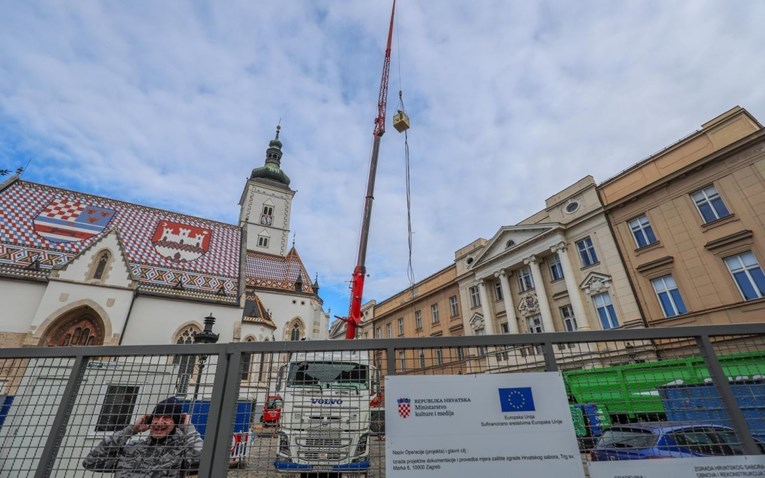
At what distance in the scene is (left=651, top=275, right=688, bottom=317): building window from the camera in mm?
15703

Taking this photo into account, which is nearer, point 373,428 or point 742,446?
point 742,446

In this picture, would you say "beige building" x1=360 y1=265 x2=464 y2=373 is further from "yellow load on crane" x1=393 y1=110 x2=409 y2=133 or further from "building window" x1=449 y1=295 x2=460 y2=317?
"yellow load on crane" x1=393 y1=110 x2=409 y2=133

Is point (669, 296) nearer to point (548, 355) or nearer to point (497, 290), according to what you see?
point (497, 290)

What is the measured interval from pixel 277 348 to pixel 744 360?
12.3 feet

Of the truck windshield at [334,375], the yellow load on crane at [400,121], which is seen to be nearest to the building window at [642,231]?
the yellow load on crane at [400,121]

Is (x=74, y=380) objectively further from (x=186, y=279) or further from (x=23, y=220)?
(x=23, y=220)

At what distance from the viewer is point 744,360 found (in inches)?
110

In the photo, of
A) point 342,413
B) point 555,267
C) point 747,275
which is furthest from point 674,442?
point 555,267

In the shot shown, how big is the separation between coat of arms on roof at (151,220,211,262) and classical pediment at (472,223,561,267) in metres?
22.4

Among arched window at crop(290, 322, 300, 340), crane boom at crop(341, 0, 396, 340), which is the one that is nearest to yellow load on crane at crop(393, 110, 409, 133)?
crane boom at crop(341, 0, 396, 340)

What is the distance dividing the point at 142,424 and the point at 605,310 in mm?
21010

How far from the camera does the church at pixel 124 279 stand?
19.2m

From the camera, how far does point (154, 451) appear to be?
9.14 ft

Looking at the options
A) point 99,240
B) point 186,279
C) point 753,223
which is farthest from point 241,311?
point 753,223
